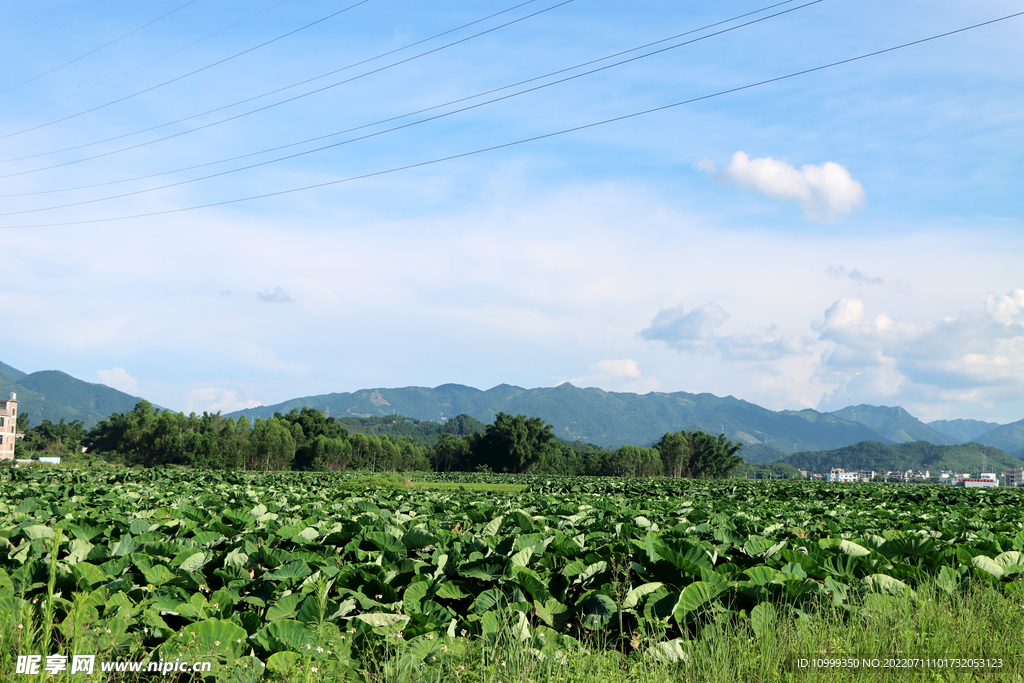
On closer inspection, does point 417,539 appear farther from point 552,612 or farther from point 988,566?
point 988,566

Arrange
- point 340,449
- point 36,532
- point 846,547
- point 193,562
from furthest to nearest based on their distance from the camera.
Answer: point 340,449
point 36,532
point 846,547
point 193,562

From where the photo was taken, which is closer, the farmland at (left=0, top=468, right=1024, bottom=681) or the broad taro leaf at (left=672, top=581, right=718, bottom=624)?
the farmland at (left=0, top=468, right=1024, bottom=681)

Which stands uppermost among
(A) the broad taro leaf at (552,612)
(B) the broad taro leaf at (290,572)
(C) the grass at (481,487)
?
(B) the broad taro leaf at (290,572)

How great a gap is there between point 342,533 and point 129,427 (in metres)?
128

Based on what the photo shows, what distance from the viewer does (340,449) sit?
105625mm

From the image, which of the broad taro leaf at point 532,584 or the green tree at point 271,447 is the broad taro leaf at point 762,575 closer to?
the broad taro leaf at point 532,584

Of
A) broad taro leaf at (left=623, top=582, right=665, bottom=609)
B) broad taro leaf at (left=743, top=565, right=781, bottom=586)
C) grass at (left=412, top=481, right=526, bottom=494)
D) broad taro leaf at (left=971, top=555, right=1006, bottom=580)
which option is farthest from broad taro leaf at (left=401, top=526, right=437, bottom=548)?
grass at (left=412, top=481, right=526, bottom=494)

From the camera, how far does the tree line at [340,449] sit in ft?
321

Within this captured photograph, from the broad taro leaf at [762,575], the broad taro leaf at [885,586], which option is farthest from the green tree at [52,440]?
the broad taro leaf at [885,586]

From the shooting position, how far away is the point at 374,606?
18.4ft

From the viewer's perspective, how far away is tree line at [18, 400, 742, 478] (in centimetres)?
9794

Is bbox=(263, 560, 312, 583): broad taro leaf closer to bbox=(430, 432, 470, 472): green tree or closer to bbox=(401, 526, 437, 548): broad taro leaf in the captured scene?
bbox=(401, 526, 437, 548): broad taro leaf

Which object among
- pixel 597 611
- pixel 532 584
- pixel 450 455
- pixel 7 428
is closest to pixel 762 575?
pixel 597 611

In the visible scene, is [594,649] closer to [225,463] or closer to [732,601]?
[732,601]
